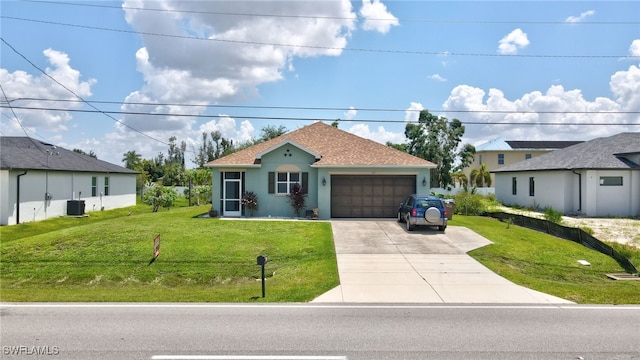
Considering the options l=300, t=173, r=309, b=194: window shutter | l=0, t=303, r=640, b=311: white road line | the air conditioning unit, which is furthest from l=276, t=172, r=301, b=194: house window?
the air conditioning unit

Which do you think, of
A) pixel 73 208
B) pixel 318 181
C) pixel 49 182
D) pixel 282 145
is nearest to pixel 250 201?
pixel 282 145

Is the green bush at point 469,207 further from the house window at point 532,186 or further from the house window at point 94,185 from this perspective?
the house window at point 94,185


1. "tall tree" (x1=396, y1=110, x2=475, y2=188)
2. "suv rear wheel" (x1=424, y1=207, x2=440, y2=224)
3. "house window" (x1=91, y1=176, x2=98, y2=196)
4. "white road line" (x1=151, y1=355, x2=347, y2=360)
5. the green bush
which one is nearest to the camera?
"white road line" (x1=151, y1=355, x2=347, y2=360)

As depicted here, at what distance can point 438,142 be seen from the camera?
44.5m

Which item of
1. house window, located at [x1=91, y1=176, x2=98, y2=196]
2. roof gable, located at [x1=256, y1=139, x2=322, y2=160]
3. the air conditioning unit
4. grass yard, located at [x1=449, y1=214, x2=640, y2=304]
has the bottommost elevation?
grass yard, located at [x1=449, y1=214, x2=640, y2=304]

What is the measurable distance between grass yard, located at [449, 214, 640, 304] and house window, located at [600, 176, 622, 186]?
32.7 ft

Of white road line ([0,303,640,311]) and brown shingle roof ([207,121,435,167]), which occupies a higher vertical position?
brown shingle roof ([207,121,435,167])

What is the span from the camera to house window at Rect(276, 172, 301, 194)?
22.4 metres

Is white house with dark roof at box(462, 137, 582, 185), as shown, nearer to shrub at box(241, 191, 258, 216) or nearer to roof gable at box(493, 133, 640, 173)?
roof gable at box(493, 133, 640, 173)

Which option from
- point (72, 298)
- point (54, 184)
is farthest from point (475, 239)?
point (54, 184)

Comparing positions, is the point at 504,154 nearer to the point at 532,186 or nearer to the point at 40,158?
the point at 532,186

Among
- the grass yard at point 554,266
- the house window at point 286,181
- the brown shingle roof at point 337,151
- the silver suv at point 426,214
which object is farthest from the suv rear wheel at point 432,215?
the house window at point 286,181

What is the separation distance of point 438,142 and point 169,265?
121 ft

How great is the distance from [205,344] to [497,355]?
452 cm
